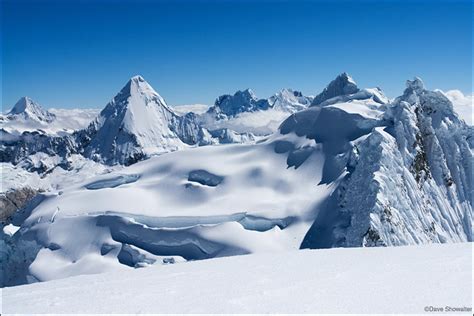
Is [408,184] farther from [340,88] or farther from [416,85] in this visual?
[340,88]

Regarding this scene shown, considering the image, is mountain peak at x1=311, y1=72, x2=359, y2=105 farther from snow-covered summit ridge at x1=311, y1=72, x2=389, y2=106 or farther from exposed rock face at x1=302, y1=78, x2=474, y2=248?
exposed rock face at x1=302, y1=78, x2=474, y2=248

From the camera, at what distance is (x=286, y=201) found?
55.6m

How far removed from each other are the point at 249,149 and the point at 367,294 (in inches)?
2429

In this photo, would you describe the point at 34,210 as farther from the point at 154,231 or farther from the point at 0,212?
the point at 0,212

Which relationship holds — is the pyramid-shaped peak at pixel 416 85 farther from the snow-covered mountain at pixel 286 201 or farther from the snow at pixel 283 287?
the snow at pixel 283 287

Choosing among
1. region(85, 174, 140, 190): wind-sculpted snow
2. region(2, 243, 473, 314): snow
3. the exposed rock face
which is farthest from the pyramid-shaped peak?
region(2, 243, 473, 314): snow

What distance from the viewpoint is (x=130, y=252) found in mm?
49156

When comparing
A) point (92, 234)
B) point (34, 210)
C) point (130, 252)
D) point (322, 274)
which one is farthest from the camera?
point (34, 210)

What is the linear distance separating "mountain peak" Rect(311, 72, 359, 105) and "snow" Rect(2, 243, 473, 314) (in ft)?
244

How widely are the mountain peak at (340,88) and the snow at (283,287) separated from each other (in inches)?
2931

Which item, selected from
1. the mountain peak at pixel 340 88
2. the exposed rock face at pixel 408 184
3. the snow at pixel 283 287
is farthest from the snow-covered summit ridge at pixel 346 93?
the snow at pixel 283 287

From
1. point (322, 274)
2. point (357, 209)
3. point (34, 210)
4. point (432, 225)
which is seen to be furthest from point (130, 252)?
point (322, 274)

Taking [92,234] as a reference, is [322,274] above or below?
above

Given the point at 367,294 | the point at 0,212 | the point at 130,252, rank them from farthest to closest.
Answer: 1. the point at 0,212
2. the point at 130,252
3. the point at 367,294
